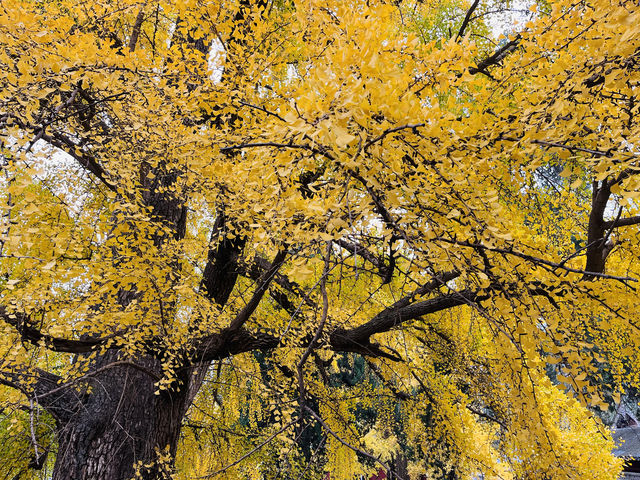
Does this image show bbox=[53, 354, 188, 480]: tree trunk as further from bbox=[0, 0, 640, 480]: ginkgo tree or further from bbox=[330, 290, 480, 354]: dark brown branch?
bbox=[330, 290, 480, 354]: dark brown branch

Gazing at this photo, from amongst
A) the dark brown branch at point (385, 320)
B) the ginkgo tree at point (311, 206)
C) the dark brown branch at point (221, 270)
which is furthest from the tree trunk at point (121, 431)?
the dark brown branch at point (385, 320)

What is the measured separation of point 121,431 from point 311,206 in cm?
367

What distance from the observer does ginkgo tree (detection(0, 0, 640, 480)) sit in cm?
146

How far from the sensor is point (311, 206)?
3.83 ft

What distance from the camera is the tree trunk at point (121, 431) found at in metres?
3.36

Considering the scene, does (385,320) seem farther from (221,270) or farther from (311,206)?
(311,206)

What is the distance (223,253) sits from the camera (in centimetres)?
437

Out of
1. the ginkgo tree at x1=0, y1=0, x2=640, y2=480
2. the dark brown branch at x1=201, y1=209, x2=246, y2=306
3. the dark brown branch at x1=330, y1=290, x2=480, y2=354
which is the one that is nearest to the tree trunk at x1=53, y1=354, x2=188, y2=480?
the ginkgo tree at x1=0, y1=0, x2=640, y2=480

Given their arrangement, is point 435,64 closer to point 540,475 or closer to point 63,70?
point 63,70

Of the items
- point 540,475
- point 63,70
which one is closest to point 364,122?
point 63,70

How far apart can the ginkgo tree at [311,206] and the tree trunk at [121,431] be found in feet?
0.08

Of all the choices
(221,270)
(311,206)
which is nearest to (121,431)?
(221,270)

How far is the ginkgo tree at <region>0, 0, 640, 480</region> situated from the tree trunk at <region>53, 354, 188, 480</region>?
23 millimetres

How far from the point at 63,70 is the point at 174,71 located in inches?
31.7
